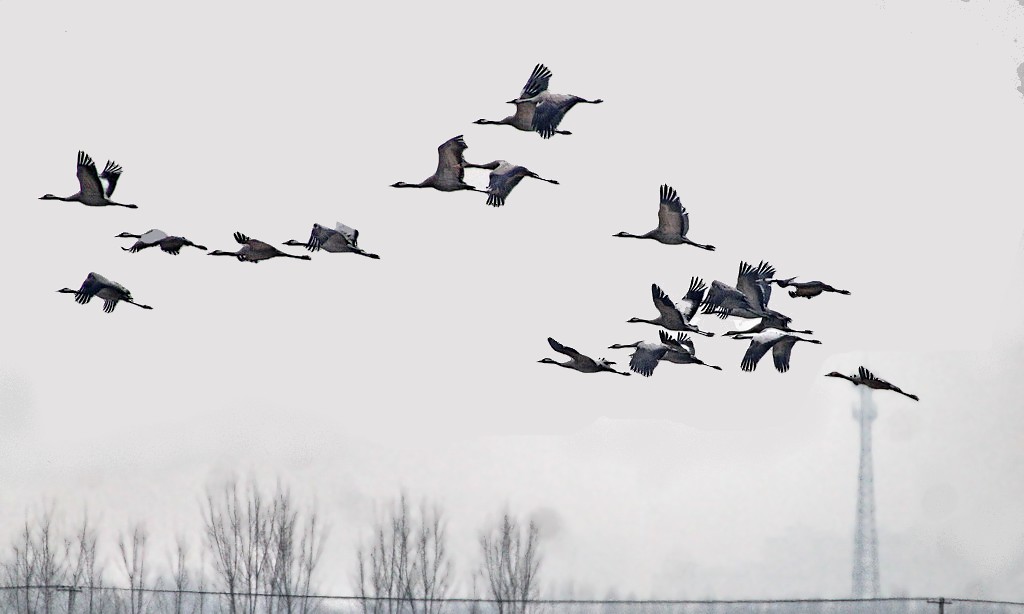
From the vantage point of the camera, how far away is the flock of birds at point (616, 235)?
1379 inches

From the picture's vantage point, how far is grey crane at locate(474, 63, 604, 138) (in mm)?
34531

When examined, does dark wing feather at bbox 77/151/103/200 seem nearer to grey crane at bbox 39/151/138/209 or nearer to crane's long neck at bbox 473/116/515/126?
grey crane at bbox 39/151/138/209

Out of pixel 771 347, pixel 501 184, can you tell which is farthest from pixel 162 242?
pixel 771 347

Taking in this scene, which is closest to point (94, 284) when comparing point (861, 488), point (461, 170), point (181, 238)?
point (181, 238)

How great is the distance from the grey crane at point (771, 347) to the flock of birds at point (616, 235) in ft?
0.07

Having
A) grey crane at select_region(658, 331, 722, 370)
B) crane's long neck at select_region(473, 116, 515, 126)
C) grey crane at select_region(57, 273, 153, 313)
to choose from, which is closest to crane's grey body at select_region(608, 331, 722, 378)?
grey crane at select_region(658, 331, 722, 370)

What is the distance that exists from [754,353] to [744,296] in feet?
5.56

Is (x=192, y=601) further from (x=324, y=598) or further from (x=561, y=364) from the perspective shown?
(x=561, y=364)

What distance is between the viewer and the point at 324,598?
1977 inches

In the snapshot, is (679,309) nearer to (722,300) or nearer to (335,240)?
(722,300)

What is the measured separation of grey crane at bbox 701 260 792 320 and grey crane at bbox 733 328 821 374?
2.79 ft

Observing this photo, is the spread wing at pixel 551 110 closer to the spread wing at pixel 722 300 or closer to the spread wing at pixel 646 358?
the spread wing at pixel 722 300

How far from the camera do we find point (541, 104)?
34.7m

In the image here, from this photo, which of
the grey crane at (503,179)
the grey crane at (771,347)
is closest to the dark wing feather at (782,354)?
the grey crane at (771,347)
